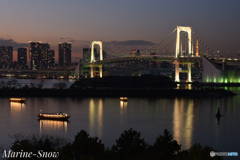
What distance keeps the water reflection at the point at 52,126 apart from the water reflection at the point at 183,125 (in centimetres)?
504

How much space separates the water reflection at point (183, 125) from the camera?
11.6m

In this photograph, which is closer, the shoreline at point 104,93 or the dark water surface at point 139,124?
the dark water surface at point 139,124

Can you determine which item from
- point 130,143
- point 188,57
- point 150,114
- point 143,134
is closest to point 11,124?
point 143,134

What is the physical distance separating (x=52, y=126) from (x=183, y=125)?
21.6 feet

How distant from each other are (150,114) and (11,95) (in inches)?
650

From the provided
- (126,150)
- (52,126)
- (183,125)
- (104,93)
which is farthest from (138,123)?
(104,93)

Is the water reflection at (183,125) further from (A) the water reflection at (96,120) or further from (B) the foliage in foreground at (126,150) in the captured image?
(B) the foliage in foreground at (126,150)

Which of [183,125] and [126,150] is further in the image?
[183,125]

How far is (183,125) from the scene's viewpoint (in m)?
14.8

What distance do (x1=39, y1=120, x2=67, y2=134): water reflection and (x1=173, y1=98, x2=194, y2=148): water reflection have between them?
504 cm

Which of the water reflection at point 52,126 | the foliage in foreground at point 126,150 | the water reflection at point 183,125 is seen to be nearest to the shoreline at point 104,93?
the water reflection at point 183,125

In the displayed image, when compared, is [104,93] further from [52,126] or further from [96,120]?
[52,126]

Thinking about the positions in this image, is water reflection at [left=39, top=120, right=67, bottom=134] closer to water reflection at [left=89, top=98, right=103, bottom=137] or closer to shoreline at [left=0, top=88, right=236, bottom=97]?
water reflection at [left=89, top=98, right=103, bottom=137]

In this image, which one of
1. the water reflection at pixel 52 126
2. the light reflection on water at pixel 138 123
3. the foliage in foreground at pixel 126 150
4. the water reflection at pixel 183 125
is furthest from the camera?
the water reflection at pixel 52 126
